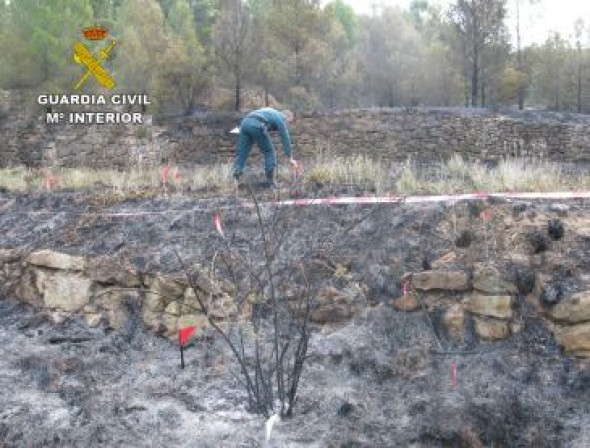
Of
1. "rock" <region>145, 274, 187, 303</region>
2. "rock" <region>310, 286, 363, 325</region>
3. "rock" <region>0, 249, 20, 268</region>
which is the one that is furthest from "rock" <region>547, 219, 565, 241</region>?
"rock" <region>0, 249, 20, 268</region>

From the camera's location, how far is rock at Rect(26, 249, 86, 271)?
617cm

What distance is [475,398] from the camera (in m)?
4.23

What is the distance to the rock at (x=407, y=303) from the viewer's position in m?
5.03

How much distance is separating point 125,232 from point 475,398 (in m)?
4.01

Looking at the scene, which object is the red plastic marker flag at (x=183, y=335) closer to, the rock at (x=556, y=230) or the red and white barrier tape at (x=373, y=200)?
the red and white barrier tape at (x=373, y=200)

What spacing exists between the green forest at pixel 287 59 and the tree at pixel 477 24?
1.1 inches

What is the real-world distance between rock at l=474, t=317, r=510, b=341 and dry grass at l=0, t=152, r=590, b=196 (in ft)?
6.77

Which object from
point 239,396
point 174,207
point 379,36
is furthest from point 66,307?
point 379,36

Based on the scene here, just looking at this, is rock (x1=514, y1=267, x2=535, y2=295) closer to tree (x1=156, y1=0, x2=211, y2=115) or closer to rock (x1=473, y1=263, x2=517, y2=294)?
rock (x1=473, y1=263, x2=517, y2=294)

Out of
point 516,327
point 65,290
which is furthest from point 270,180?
point 516,327

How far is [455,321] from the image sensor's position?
4.87 metres

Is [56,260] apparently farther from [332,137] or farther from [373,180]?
[332,137]

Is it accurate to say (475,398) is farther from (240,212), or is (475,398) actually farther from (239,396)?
(240,212)

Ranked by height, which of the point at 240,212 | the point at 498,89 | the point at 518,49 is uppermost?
the point at 518,49
